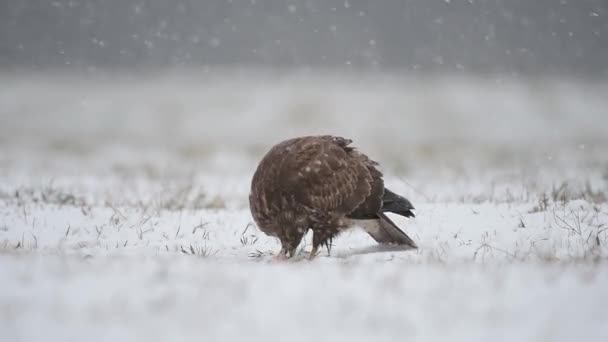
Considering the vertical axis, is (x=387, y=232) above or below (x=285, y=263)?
above

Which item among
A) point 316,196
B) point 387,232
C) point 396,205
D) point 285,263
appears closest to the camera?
point 285,263

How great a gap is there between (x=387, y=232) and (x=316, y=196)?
0.78 m

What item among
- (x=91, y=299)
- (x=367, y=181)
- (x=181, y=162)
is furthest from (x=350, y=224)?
(x=181, y=162)

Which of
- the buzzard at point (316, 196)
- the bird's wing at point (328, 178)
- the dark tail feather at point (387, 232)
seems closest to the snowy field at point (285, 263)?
the dark tail feather at point (387, 232)

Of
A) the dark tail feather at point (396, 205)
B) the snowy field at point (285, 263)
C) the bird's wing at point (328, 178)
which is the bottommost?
the snowy field at point (285, 263)

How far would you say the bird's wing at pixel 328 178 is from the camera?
5430 mm

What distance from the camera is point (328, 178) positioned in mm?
5547

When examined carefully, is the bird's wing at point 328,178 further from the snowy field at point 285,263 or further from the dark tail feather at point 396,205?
the snowy field at point 285,263

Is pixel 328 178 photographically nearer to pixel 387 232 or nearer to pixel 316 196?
pixel 316 196

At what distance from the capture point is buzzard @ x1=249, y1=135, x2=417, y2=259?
543cm

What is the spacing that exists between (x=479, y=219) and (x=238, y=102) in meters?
24.4

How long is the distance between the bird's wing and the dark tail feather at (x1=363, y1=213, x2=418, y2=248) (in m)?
0.31

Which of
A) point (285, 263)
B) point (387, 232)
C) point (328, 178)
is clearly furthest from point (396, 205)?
point (285, 263)

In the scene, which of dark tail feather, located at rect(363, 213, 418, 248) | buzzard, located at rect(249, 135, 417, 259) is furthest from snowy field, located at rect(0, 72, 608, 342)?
buzzard, located at rect(249, 135, 417, 259)
